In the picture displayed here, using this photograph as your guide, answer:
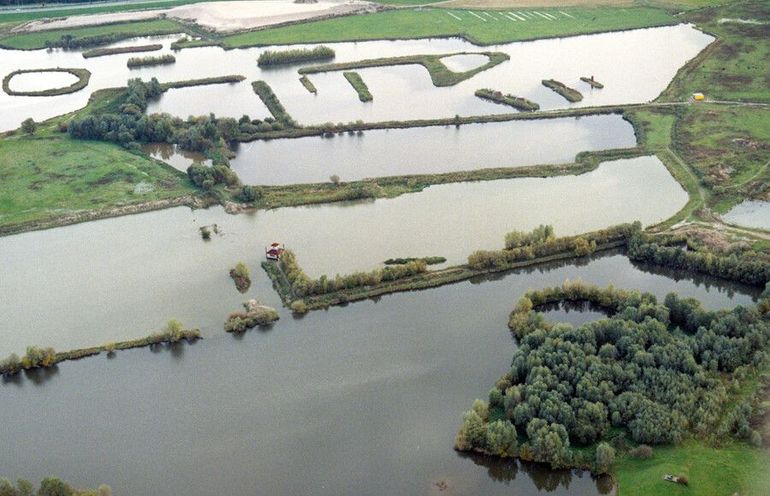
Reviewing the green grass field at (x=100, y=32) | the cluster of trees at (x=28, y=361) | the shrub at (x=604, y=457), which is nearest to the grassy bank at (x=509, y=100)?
the shrub at (x=604, y=457)

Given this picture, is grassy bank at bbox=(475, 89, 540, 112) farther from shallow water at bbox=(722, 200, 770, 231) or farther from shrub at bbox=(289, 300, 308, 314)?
shrub at bbox=(289, 300, 308, 314)

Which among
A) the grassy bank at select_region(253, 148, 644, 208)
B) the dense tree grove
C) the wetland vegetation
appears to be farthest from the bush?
the grassy bank at select_region(253, 148, 644, 208)

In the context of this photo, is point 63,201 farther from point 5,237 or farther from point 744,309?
point 744,309

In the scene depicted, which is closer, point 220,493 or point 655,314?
point 220,493

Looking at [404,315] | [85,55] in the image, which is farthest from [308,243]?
[85,55]

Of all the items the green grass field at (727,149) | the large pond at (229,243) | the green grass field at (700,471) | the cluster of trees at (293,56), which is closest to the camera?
the green grass field at (700,471)

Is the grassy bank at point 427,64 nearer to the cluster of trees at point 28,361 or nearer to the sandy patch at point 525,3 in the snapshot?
the sandy patch at point 525,3
